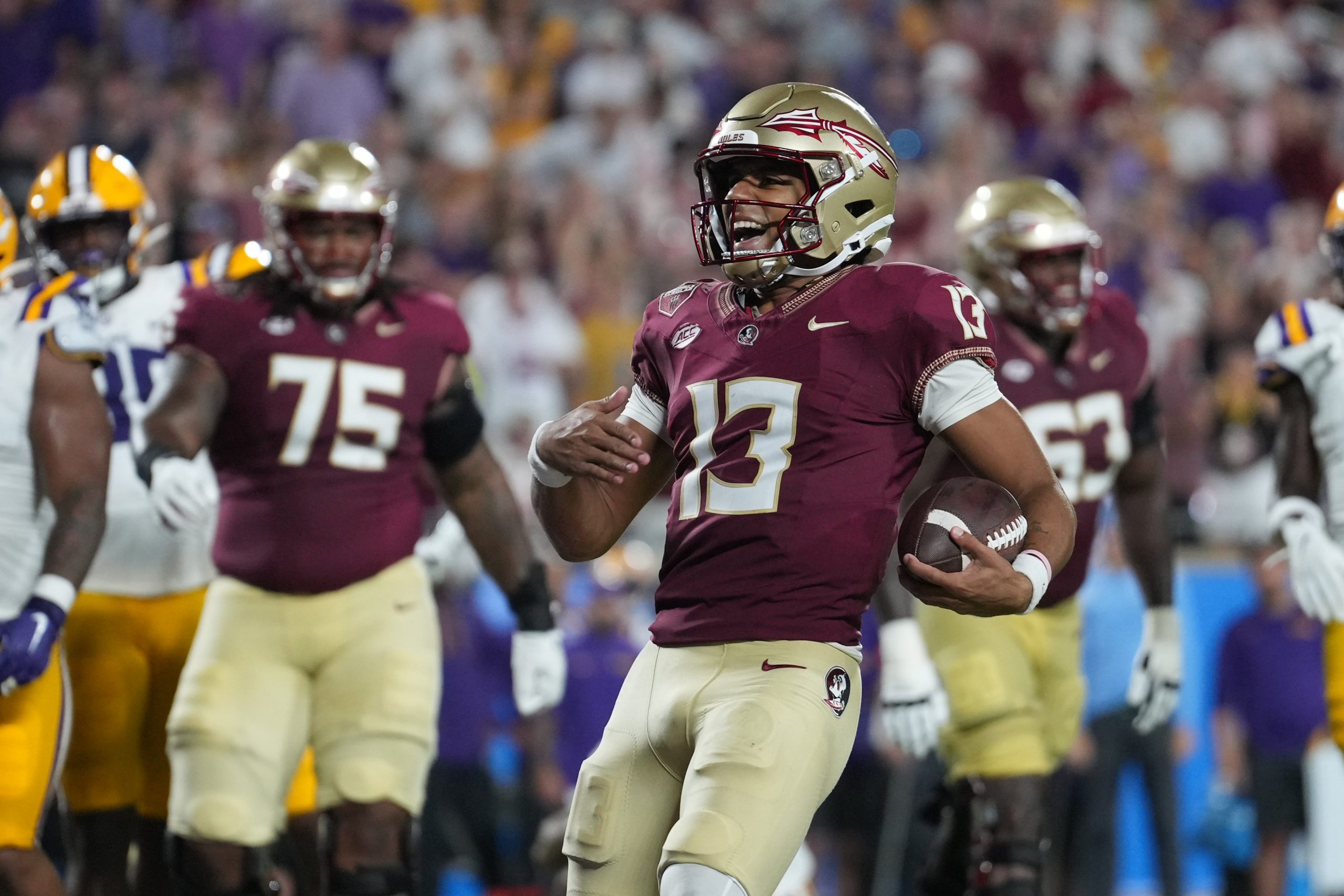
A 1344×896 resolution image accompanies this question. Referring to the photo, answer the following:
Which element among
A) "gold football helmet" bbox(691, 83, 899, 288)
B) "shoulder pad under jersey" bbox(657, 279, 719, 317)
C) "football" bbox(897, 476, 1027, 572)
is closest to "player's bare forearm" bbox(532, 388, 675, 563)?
"shoulder pad under jersey" bbox(657, 279, 719, 317)

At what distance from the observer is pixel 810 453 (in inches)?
134

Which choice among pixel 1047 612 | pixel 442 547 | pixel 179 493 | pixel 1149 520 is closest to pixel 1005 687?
pixel 1047 612

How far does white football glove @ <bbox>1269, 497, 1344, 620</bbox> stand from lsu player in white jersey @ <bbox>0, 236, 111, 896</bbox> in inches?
122

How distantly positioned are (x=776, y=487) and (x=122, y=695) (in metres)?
2.45

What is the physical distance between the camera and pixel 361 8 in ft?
35.5

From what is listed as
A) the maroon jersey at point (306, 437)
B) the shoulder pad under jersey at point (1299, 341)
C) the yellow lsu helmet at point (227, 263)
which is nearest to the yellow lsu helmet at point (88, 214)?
the yellow lsu helmet at point (227, 263)

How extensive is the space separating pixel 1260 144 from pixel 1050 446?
291 inches

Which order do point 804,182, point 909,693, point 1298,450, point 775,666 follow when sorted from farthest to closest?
point 1298,450, point 909,693, point 804,182, point 775,666

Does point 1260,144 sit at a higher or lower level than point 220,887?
higher

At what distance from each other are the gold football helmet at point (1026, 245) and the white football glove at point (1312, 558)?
82cm

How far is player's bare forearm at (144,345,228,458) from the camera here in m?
4.70

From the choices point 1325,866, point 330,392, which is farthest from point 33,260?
point 1325,866

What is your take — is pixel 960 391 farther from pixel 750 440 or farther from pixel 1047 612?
pixel 1047 612

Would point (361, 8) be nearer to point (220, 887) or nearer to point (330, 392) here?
point (330, 392)
